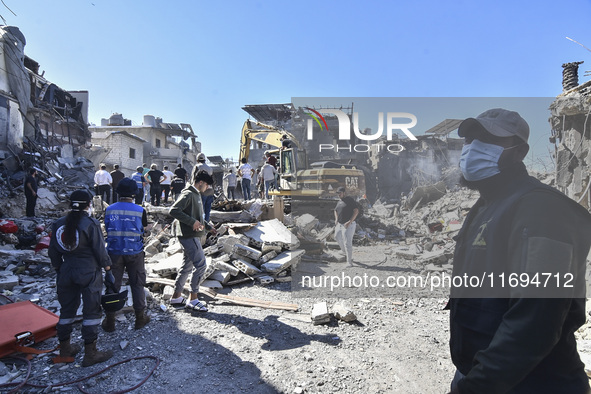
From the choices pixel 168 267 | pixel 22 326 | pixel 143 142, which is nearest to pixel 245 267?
pixel 168 267

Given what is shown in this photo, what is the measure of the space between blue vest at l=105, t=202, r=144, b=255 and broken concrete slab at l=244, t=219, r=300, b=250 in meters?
3.04

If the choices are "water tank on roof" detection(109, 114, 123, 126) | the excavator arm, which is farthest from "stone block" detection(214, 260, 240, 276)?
"water tank on roof" detection(109, 114, 123, 126)

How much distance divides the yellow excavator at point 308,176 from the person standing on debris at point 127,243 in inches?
230

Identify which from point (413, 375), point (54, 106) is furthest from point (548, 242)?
point (54, 106)

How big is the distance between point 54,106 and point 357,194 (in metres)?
19.4

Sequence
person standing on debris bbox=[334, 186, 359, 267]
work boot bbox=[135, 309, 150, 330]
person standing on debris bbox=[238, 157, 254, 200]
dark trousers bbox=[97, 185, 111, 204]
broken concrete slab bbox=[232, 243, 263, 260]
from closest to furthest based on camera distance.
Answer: work boot bbox=[135, 309, 150, 330] < broken concrete slab bbox=[232, 243, 263, 260] < person standing on debris bbox=[334, 186, 359, 267] < dark trousers bbox=[97, 185, 111, 204] < person standing on debris bbox=[238, 157, 254, 200]

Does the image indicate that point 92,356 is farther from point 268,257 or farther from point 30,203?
point 30,203

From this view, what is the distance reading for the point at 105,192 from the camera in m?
10.4

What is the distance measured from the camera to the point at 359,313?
4547 mm

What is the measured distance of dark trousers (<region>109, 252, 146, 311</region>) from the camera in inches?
154

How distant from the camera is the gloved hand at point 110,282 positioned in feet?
11.9

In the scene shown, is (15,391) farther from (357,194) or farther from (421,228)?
(421,228)

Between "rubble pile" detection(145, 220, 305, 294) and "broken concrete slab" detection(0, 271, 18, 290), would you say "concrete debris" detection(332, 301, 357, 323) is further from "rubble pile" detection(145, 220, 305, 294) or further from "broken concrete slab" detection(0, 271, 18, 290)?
"broken concrete slab" detection(0, 271, 18, 290)

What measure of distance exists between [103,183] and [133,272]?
7592 mm
